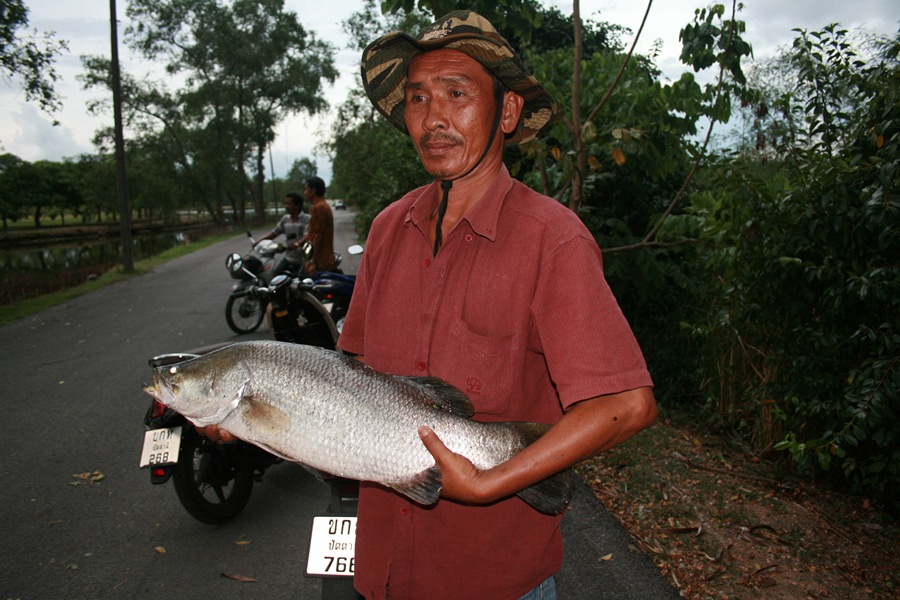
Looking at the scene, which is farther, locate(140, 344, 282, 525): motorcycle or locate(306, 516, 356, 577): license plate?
locate(140, 344, 282, 525): motorcycle

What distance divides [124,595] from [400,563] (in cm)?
260

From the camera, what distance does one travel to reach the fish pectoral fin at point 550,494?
137cm

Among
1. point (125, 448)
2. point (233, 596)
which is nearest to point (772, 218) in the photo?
point (233, 596)

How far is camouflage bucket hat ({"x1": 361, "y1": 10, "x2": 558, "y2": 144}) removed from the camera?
159 centimetres

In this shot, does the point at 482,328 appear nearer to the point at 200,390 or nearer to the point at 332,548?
the point at 200,390

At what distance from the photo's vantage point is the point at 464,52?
64.0 inches

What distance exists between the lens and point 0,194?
203ft

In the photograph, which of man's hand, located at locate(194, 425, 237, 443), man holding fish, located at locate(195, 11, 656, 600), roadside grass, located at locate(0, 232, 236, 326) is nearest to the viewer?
man holding fish, located at locate(195, 11, 656, 600)

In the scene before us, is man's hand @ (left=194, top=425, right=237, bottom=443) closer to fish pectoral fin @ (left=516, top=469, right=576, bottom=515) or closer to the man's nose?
fish pectoral fin @ (left=516, top=469, right=576, bottom=515)

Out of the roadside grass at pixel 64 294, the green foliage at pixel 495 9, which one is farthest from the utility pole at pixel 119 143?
the green foliage at pixel 495 9

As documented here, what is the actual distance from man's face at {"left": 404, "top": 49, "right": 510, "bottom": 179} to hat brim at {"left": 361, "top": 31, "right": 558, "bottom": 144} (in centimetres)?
3

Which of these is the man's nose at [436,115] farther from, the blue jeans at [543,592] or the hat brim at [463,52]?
the blue jeans at [543,592]

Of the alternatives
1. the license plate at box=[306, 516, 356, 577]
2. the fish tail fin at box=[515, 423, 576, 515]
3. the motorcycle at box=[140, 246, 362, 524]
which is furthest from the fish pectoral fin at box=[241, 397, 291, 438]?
the motorcycle at box=[140, 246, 362, 524]

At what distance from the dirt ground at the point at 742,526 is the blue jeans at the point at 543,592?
1.88m
